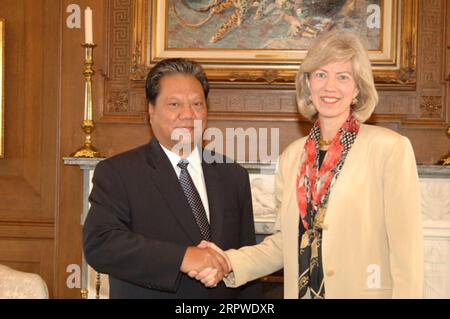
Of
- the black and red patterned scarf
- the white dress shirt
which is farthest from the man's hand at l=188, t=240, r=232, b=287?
the black and red patterned scarf

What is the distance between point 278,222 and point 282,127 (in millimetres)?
2108

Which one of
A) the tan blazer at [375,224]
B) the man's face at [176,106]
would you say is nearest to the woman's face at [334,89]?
the tan blazer at [375,224]

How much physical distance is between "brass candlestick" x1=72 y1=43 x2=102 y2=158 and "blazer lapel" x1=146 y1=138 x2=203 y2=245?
6.23 ft

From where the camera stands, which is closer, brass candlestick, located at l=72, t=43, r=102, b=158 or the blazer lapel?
the blazer lapel

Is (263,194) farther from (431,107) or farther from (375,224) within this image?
(375,224)

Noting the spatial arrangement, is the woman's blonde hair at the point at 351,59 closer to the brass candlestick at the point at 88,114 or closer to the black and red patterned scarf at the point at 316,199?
the black and red patterned scarf at the point at 316,199

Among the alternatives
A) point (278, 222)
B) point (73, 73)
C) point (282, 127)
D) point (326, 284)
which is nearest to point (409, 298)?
point (326, 284)

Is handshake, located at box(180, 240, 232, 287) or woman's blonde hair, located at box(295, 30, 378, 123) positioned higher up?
woman's blonde hair, located at box(295, 30, 378, 123)

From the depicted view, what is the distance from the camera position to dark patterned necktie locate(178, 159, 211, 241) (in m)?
2.78

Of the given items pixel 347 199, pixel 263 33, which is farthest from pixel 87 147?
pixel 347 199

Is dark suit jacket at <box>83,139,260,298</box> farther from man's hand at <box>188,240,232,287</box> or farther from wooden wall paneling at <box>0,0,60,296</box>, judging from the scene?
wooden wall paneling at <box>0,0,60,296</box>

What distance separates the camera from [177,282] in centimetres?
267

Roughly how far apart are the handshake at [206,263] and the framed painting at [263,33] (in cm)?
233

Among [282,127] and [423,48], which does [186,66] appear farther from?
[423,48]
